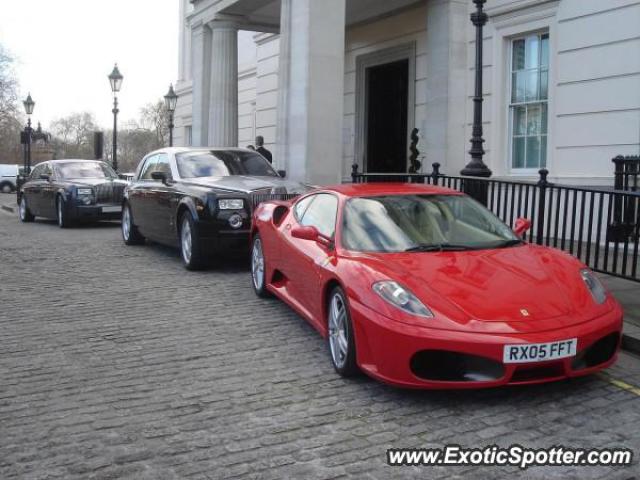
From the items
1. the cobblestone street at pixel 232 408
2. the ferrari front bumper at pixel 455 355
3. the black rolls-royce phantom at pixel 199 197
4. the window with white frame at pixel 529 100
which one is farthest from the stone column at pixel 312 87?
the ferrari front bumper at pixel 455 355

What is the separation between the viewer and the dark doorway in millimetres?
17594

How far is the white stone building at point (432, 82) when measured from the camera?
11.8 metres

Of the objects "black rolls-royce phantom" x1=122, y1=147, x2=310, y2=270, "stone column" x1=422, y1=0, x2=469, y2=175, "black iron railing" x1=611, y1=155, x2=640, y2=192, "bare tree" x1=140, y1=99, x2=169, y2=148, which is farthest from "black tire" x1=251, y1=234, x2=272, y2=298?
"bare tree" x1=140, y1=99, x2=169, y2=148

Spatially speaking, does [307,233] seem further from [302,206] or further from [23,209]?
[23,209]

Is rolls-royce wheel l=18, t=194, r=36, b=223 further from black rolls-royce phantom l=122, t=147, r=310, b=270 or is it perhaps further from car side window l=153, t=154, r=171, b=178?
car side window l=153, t=154, r=171, b=178

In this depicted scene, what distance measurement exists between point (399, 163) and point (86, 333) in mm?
12890

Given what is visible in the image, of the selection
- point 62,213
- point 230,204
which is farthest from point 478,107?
point 62,213

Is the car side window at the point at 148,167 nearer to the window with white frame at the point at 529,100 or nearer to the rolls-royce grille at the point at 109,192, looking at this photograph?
the rolls-royce grille at the point at 109,192

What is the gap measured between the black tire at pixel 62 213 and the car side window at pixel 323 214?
10468 millimetres

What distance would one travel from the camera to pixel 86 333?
246 inches

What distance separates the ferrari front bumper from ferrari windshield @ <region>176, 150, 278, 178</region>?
6.33 meters

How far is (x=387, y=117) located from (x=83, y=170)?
7757mm

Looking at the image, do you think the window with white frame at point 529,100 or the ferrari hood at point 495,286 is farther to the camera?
the window with white frame at point 529,100

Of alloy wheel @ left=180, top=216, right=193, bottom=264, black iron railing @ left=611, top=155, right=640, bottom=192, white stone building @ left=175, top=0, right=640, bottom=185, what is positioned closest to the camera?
alloy wheel @ left=180, top=216, right=193, bottom=264
